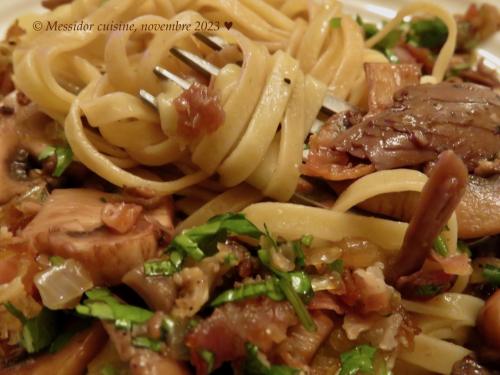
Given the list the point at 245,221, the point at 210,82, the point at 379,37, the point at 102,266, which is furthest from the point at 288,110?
the point at 379,37

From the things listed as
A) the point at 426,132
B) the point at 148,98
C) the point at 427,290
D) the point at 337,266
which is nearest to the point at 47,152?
the point at 148,98

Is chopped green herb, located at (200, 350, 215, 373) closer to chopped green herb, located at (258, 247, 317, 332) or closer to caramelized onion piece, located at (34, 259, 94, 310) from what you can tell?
chopped green herb, located at (258, 247, 317, 332)

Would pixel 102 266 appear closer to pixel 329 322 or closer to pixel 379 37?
pixel 329 322

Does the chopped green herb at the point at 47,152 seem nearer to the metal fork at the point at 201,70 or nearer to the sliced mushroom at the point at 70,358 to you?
the metal fork at the point at 201,70

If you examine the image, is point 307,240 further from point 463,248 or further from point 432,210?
point 463,248

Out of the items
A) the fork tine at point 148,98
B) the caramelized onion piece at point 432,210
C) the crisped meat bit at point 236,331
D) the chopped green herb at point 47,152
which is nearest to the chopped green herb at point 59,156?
the chopped green herb at point 47,152
